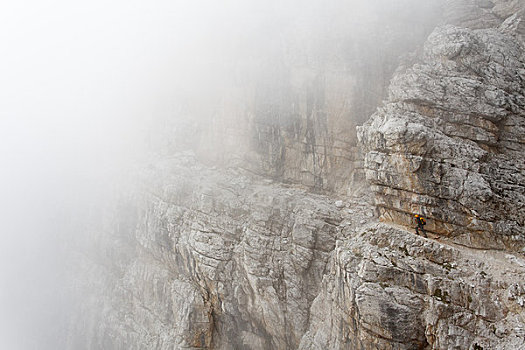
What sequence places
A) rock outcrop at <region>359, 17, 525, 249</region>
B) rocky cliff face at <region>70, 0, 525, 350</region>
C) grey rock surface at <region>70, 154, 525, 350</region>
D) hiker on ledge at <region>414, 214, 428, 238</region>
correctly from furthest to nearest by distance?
hiker on ledge at <region>414, 214, 428, 238</region>
rock outcrop at <region>359, 17, 525, 249</region>
rocky cliff face at <region>70, 0, 525, 350</region>
grey rock surface at <region>70, 154, 525, 350</region>

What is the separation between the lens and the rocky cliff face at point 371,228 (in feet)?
57.9

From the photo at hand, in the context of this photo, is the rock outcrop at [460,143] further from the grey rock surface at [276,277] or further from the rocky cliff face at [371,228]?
the grey rock surface at [276,277]

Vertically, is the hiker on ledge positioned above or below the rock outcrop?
below

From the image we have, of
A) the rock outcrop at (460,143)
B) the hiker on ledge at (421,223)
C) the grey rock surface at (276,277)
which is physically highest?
the rock outcrop at (460,143)

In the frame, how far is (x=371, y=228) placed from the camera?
2105 cm

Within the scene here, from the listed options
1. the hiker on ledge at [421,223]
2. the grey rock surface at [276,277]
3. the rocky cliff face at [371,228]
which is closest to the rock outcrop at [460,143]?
the rocky cliff face at [371,228]

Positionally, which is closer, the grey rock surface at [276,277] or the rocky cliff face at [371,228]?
the grey rock surface at [276,277]

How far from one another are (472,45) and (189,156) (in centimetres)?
2627

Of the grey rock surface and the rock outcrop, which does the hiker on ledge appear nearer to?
the rock outcrop

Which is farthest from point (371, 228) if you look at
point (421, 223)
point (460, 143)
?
point (460, 143)

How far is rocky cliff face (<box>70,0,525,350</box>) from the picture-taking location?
17641mm

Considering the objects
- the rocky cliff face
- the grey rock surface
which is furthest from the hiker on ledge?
the grey rock surface

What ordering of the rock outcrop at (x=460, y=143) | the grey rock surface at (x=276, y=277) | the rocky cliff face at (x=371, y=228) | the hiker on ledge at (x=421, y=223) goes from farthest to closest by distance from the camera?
the hiker on ledge at (x=421, y=223) → the rock outcrop at (x=460, y=143) → the rocky cliff face at (x=371, y=228) → the grey rock surface at (x=276, y=277)

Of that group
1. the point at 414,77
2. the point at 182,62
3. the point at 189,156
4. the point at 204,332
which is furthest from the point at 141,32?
the point at 204,332
